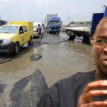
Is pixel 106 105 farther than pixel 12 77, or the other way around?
pixel 12 77

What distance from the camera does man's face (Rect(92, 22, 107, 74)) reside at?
1225 millimetres

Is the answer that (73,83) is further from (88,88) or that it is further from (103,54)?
(88,88)

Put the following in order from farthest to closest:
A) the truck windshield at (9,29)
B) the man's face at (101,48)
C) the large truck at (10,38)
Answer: the truck windshield at (9,29), the large truck at (10,38), the man's face at (101,48)

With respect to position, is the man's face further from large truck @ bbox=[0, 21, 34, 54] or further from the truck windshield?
the truck windshield

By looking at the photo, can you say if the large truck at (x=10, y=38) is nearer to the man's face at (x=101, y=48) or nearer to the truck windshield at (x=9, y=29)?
the truck windshield at (x=9, y=29)

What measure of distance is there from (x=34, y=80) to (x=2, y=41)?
21.4 ft

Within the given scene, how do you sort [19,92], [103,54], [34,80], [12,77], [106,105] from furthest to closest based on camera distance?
[12,77] < [34,80] < [19,92] < [103,54] < [106,105]

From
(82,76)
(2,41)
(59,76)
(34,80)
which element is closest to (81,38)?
(2,41)

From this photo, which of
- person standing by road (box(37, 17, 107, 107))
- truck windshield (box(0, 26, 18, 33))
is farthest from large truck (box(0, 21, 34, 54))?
person standing by road (box(37, 17, 107, 107))

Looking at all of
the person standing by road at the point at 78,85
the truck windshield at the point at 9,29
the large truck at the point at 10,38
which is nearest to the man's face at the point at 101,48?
the person standing by road at the point at 78,85

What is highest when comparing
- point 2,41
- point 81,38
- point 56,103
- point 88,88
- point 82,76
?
point 88,88

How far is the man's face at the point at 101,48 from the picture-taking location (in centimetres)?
122

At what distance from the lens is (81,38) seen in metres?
20.8

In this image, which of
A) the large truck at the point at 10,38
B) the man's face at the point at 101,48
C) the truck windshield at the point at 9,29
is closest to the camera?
the man's face at the point at 101,48
